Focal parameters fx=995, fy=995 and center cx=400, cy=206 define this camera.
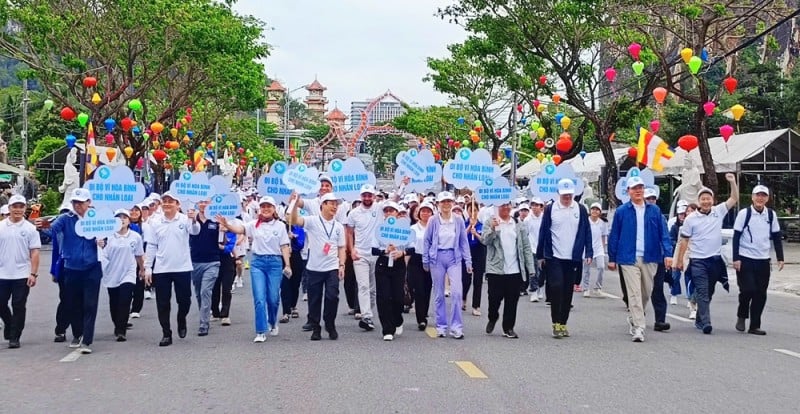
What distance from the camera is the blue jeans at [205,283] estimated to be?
1180cm

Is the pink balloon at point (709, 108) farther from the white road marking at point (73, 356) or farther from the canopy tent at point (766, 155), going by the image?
the white road marking at point (73, 356)

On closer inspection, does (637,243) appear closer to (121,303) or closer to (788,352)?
(788,352)

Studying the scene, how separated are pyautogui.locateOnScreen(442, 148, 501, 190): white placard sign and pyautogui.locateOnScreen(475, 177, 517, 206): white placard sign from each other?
0.40 metres

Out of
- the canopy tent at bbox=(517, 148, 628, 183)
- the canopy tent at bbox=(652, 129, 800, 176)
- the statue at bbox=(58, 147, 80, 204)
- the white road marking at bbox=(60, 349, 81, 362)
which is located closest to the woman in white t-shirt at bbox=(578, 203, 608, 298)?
the white road marking at bbox=(60, 349, 81, 362)

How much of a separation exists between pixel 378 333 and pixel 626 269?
3.01 metres

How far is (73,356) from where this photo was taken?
1022 centimetres

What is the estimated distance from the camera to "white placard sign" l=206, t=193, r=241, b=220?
465 inches

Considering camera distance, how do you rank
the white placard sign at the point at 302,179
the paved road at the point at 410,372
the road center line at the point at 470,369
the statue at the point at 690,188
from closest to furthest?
the paved road at the point at 410,372, the road center line at the point at 470,369, the white placard sign at the point at 302,179, the statue at the point at 690,188

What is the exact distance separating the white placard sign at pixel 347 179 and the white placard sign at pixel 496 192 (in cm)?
159

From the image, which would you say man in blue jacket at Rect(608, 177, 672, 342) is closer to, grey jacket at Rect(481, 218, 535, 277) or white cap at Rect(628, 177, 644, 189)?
white cap at Rect(628, 177, 644, 189)

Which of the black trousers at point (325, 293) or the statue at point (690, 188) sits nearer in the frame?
the black trousers at point (325, 293)

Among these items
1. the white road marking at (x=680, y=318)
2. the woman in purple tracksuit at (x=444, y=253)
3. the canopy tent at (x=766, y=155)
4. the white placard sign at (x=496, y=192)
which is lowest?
the white road marking at (x=680, y=318)

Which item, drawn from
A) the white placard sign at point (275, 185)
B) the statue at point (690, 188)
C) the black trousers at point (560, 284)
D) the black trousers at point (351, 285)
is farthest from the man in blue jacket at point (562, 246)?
the statue at point (690, 188)

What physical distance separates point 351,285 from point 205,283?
258 centimetres
